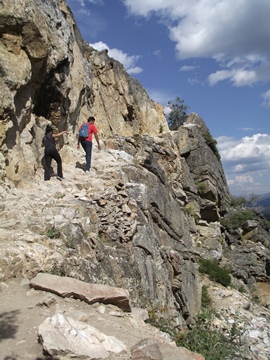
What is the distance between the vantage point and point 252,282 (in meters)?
26.5

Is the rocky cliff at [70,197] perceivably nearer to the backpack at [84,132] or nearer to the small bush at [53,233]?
the small bush at [53,233]

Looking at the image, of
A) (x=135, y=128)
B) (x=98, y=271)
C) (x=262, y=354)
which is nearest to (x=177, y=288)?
(x=262, y=354)

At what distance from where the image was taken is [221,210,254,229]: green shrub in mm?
30719

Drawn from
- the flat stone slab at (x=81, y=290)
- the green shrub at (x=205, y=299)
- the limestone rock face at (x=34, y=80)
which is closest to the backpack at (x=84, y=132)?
the limestone rock face at (x=34, y=80)

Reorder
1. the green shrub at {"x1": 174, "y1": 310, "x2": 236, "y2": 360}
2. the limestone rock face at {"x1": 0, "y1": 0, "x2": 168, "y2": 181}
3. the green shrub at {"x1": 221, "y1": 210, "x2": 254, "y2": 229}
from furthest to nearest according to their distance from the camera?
the green shrub at {"x1": 221, "y1": 210, "x2": 254, "y2": 229} → the limestone rock face at {"x1": 0, "y1": 0, "x2": 168, "y2": 181} → the green shrub at {"x1": 174, "y1": 310, "x2": 236, "y2": 360}

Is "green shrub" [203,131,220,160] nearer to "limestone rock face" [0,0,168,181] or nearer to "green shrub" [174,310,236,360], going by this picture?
"limestone rock face" [0,0,168,181]

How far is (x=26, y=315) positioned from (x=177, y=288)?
10.0 metres

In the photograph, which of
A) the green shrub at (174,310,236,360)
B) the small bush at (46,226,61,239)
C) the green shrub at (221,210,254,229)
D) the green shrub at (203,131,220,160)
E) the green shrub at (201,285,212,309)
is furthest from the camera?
the green shrub at (203,131,220,160)

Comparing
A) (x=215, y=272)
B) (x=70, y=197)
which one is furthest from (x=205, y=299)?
(x=70, y=197)

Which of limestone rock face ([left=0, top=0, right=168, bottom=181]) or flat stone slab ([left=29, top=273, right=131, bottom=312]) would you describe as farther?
limestone rock face ([left=0, top=0, right=168, bottom=181])

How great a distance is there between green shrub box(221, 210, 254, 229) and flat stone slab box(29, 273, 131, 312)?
26073 millimetres

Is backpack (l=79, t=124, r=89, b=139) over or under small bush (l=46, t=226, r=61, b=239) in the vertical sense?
over

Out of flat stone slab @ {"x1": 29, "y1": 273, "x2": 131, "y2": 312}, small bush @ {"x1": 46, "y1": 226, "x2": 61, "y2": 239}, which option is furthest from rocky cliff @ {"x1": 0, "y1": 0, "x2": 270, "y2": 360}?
flat stone slab @ {"x1": 29, "y1": 273, "x2": 131, "y2": 312}

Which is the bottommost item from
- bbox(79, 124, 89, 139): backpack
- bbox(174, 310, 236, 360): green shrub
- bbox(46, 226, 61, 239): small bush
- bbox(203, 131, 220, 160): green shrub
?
bbox(174, 310, 236, 360): green shrub
